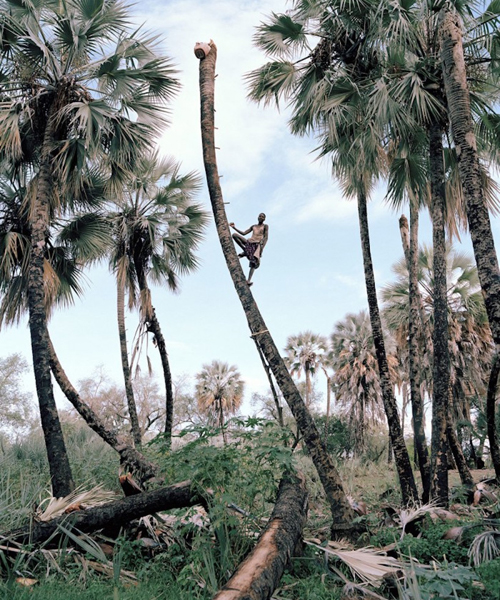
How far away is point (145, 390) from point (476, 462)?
22.6 m

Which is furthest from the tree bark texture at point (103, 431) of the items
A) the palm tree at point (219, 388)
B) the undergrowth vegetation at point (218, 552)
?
A: the palm tree at point (219, 388)

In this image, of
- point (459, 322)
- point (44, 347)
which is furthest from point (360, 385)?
point (44, 347)

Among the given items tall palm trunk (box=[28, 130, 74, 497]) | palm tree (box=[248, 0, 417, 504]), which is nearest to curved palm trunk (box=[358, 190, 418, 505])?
palm tree (box=[248, 0, 417, 504])

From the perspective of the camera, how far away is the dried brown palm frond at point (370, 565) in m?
3.74

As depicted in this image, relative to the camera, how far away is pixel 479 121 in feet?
30.1

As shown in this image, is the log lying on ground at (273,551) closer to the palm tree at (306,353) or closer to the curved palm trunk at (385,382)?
the curved palm trunk at (385,382)

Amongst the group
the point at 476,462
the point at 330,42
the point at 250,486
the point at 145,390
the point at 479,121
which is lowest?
the point at 476,462

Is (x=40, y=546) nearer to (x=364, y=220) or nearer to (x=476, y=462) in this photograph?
(x=364, y=220)

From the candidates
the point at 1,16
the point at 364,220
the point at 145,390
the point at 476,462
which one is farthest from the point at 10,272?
the point at 145,390

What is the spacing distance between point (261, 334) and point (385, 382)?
398cm

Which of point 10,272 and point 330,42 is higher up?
point 330,42

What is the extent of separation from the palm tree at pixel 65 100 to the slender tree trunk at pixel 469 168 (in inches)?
226

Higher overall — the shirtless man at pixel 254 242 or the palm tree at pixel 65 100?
the palm tree at pixel 65 100

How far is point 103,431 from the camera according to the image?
27.2 feet
